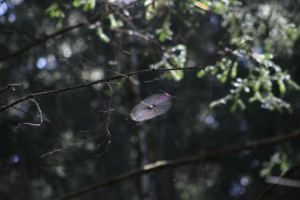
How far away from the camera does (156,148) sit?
8.98m

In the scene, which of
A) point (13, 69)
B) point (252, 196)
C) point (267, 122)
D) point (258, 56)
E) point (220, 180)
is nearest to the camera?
point (258, 56)

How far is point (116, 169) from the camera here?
7.64 meters

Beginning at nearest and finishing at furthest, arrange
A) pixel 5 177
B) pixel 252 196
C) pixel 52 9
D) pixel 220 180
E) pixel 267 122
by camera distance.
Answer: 1. pixel 52 9
2. pixel 5 177
3. pixel 267 122
4. pixel 252 196
5. pixel 220 180

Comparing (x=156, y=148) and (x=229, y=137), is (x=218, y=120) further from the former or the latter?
(x=156, y=148)

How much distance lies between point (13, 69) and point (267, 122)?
651cm

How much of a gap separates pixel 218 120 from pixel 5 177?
6.05 meters

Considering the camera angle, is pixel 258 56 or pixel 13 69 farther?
pixel 13 69

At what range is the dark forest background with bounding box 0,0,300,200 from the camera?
9.27 ft

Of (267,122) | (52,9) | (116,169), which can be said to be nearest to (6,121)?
(52,9)

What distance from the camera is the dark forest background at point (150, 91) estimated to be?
2826 millimetres

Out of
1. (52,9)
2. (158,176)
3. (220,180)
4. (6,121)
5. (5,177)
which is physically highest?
(52,9)

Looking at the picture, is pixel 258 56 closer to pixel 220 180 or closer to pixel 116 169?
pixel 116 169

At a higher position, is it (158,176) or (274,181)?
(274,181)

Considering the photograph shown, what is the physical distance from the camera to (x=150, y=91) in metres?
8.13
